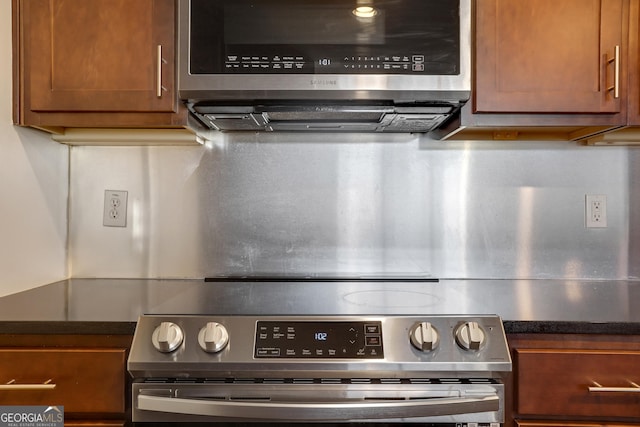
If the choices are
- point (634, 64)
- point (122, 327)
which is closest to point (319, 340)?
point (122, 327)

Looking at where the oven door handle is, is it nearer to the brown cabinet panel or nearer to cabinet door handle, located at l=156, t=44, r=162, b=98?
the brown cabinet panel

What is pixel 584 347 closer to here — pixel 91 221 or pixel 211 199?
pixel 211 199

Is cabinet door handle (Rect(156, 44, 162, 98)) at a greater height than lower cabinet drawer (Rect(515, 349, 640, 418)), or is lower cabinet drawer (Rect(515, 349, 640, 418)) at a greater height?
cabinet door handle (Rect(156, 44, 162, 98))

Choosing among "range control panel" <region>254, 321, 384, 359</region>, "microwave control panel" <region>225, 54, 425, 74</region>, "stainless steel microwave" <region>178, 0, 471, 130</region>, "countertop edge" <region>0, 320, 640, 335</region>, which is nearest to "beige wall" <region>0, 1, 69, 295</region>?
"countertop edge" <region>0, 320, 640, 335</region>

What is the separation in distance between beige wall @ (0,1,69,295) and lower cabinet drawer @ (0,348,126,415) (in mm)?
349

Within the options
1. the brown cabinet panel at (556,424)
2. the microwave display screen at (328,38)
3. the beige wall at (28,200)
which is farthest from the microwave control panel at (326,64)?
the brown cabinet panel at (556,424)

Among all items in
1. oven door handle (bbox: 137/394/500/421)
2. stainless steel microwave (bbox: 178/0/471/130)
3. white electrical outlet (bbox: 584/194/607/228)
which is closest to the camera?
oven door handle (bbox: 137/394/500/421)

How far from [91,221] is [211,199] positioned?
→ 41 cm

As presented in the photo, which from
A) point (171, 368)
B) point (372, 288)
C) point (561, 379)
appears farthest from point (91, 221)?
point (561, 379)

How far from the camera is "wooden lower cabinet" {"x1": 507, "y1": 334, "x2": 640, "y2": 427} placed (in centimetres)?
94

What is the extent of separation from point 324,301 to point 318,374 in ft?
0.81

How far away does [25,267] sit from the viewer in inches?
50.5

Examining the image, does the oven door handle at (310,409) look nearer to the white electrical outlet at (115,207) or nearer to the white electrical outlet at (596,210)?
Answer: the white electrical outlet at (115,207)

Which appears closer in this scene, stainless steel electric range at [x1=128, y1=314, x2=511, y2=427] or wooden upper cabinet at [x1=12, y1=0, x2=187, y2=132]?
stainless steel electric range at [x1=128, y1=314, x2=511, y2=427]
